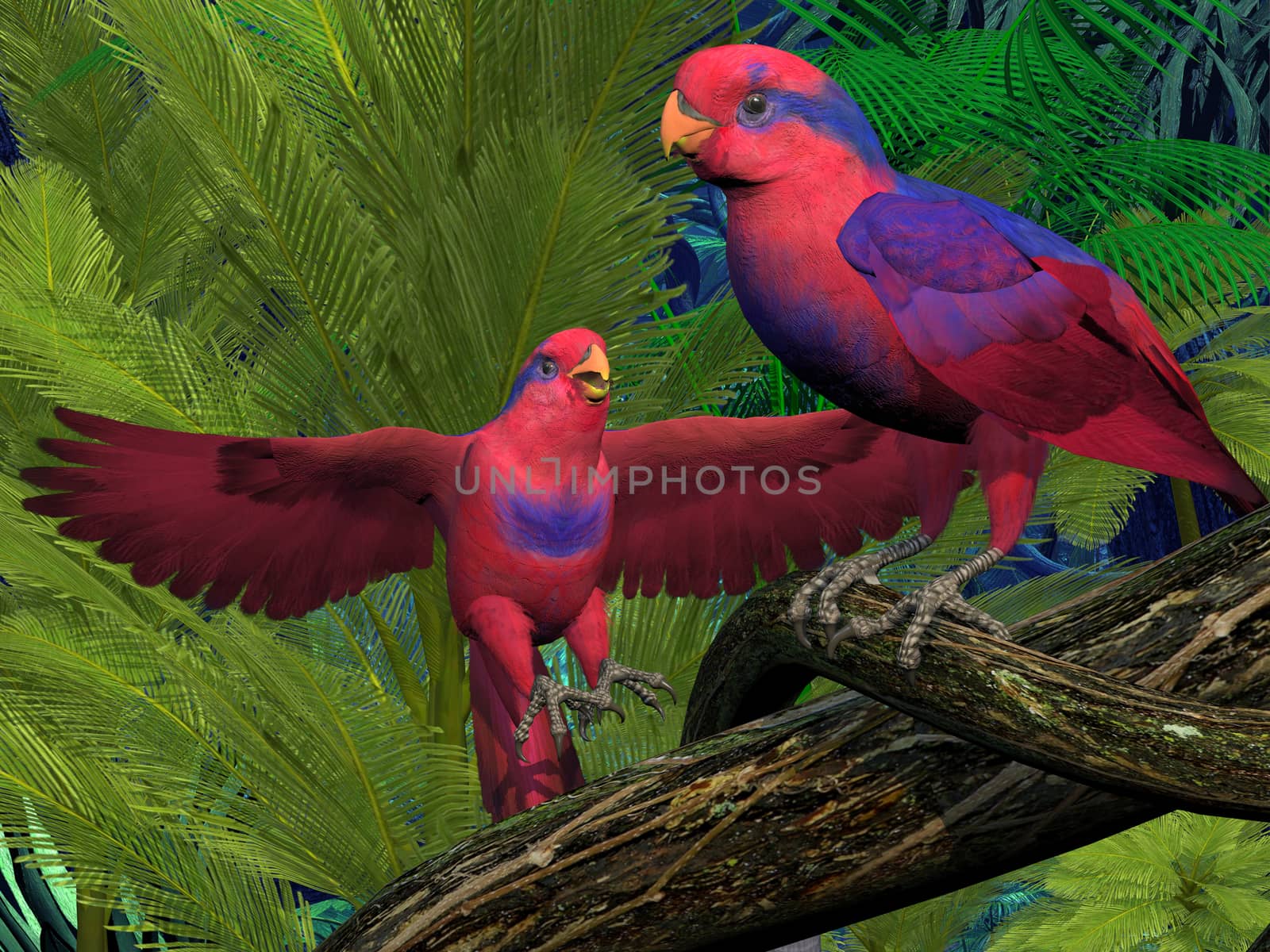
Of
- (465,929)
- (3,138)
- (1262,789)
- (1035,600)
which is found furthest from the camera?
(3,138)

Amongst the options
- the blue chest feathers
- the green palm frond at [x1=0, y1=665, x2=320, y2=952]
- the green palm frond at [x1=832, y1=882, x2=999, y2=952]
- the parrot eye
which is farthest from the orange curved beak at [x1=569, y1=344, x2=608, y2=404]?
the green palm frond at [x1=832, y1=882, x2=999, y2=952]

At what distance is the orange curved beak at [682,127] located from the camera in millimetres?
1480

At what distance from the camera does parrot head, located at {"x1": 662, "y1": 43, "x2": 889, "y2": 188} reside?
149cm

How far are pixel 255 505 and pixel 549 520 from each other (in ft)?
1.81

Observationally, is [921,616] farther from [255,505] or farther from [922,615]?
[255,505]

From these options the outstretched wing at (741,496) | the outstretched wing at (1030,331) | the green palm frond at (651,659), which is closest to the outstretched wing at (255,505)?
the outstretched wing at (741,496)

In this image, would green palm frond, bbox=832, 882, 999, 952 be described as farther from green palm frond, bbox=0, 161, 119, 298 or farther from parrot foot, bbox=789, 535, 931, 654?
green palm frond, bbox=0, 161, 119, 298

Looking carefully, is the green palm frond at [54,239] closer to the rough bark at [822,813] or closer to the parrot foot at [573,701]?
the parrot foot at [573,701]

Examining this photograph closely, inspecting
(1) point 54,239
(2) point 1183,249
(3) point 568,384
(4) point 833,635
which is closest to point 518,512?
(3) point 568,384

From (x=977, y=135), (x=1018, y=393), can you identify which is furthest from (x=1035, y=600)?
(x=1018, y=393)

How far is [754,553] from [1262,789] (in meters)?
1.07

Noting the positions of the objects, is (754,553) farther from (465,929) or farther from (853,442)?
(465,929)

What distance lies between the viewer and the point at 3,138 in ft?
23.7

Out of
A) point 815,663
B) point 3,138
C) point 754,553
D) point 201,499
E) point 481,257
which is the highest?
point 3,138
